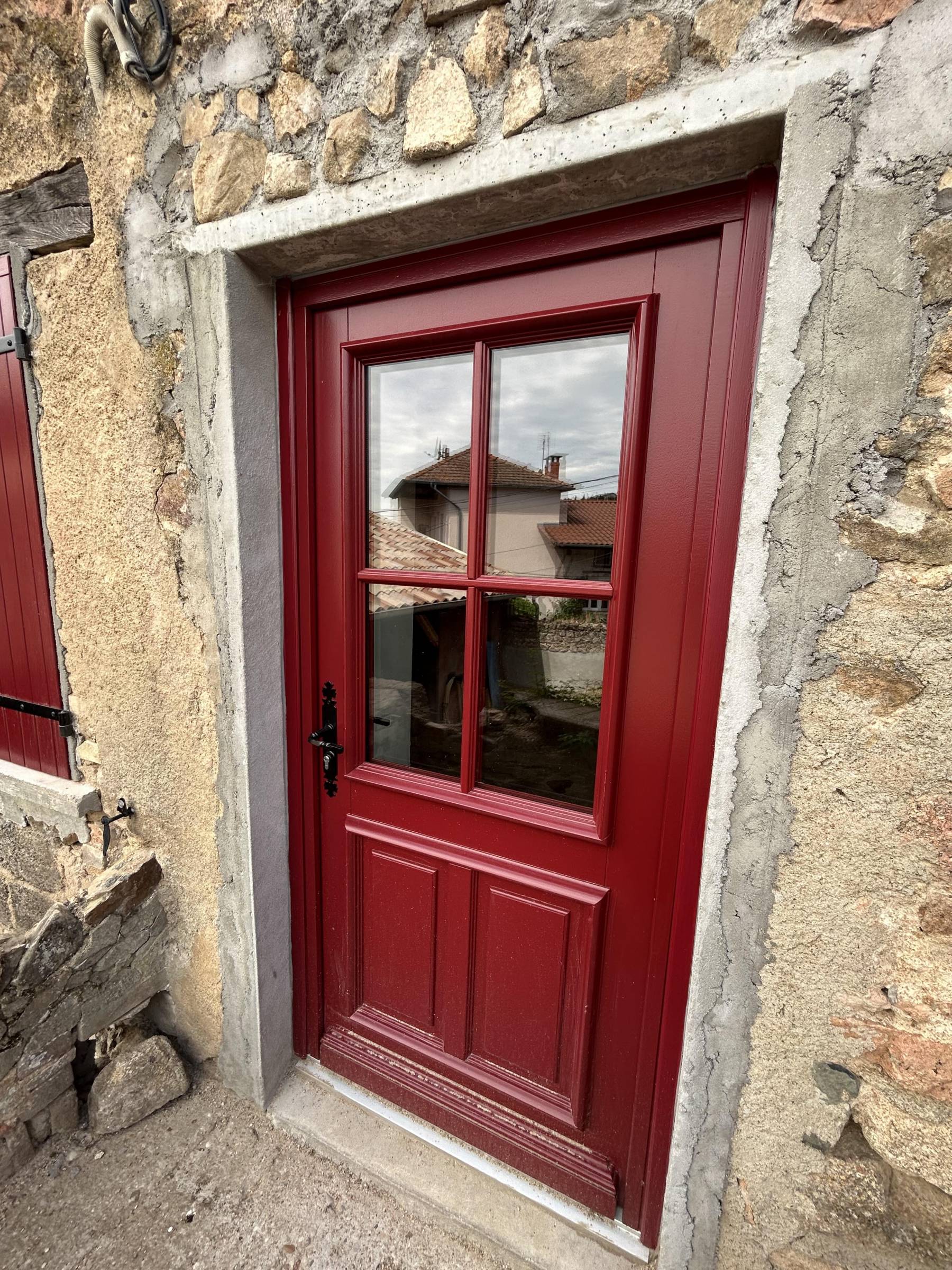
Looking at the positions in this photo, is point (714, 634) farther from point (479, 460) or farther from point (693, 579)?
point (479, 460)

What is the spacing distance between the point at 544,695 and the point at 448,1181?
135 centimetres

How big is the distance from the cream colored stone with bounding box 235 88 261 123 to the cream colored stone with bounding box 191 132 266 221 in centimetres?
4

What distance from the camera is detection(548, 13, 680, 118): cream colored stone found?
0.82 m

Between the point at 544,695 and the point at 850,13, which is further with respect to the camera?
the point at 544,695

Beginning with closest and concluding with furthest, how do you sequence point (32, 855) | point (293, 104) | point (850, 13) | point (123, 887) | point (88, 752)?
point (850, 13) → point (293, 104) → point (123, 887) → point (88, 752) → point (32, 855)

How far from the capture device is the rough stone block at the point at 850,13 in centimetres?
70

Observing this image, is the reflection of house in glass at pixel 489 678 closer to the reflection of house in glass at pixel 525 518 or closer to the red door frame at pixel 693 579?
the reflection of house in glass at pixel 525 518

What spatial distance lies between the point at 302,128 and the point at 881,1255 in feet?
7.83

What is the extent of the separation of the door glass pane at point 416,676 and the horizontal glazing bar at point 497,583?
0.03 metres

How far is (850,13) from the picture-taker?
2.34ft

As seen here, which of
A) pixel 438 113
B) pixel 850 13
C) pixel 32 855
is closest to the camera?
pixel 850 13

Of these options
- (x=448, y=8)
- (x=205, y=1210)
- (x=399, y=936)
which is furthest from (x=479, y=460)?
(x=205, y=1210)

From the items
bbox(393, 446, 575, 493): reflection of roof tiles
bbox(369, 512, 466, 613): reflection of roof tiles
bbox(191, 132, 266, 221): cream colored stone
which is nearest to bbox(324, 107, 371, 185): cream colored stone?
bbox(191, 132, 266, 221): cream colored stone

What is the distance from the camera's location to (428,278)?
117 cm
